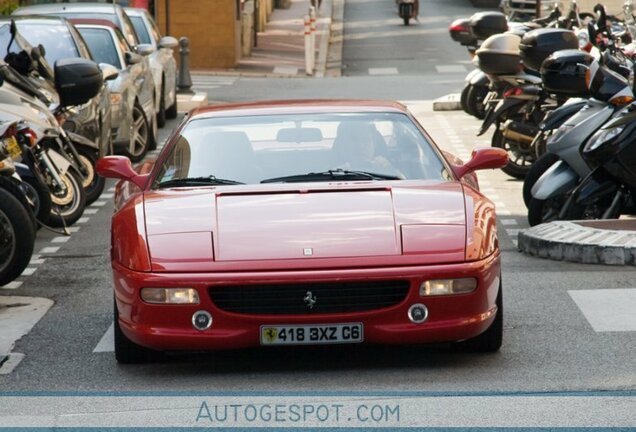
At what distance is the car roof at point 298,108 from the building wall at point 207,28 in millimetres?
31404

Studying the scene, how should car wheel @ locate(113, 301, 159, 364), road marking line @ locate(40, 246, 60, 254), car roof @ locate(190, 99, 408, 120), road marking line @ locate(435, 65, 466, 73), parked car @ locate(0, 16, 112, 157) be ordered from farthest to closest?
road marking line @ locate(435, 65, 466, 73) < parked car @ locate(0, 16, 112, 157) < road marking line @ locate(40, 246, 60, 254) < car roof @ locate(190, 99, 408, 120) < car wheel @ locate(113, 301, 159, 364)

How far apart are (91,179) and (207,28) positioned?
85.0ft

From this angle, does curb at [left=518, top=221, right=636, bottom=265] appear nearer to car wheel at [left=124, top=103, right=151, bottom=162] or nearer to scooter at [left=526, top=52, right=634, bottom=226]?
scooter at [left=526, top=52, right=634, bottom=226]

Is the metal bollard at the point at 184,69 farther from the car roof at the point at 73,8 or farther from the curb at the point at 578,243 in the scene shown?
the curb at the point at 578,243

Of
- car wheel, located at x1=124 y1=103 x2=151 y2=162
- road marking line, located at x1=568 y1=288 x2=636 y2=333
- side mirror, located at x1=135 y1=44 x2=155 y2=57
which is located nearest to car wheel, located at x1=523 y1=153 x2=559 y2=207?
road marking line, located at x1=568 y1=288 x2=636 y2=333

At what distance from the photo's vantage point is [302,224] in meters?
8.19

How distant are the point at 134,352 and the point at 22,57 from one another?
7038 mm

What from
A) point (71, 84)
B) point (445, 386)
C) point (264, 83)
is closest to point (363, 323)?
point (445, 386)

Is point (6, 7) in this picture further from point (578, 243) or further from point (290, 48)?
point (290, 48)

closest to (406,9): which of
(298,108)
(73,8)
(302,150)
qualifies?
(73,8)

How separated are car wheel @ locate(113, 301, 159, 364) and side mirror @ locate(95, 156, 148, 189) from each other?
1.17m

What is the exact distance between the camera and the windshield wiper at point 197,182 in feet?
29.5

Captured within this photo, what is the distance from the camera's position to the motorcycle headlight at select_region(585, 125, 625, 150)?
12.2m

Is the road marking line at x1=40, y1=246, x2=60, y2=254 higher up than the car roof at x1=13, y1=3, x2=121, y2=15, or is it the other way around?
the road marking line at x1=40, y1=246, x2=60, y2=254
